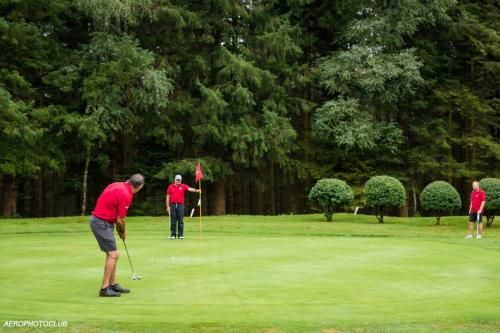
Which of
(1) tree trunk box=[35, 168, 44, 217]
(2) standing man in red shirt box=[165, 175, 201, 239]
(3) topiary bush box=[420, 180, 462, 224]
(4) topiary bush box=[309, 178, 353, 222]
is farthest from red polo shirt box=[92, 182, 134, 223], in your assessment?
(1) tree trunk box=[35, 168, 44, 217]

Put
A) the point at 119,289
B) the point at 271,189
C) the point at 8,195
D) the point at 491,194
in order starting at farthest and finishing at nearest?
the point at 271,189 → the point at 8,195 → the point at 491,194 → the point at 119,289

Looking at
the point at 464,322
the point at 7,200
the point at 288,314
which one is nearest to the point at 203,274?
the point at 288,314

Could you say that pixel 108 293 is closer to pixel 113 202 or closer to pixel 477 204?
pixel 113 202

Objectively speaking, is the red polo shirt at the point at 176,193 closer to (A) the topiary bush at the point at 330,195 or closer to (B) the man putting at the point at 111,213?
(A) the topiary bush at the point at 330,195

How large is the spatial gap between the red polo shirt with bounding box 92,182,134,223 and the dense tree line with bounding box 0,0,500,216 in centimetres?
2212

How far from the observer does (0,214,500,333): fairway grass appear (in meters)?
7.60

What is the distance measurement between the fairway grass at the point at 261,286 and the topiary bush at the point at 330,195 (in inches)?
356

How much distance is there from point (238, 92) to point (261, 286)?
25.0 meters

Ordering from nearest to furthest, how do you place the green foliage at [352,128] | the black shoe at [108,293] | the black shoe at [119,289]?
the black shoe at [108,293] → the black shoe at [119,289] → the green foliage at [352,128]

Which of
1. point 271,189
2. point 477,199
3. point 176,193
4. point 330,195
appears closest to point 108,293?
point 176,193

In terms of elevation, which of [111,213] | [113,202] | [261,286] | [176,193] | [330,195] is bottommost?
[261,286]

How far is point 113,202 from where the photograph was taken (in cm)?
953

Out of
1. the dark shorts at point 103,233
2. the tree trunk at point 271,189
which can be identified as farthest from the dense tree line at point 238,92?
the dark shorts at point 103,233

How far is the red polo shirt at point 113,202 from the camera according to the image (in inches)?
374
